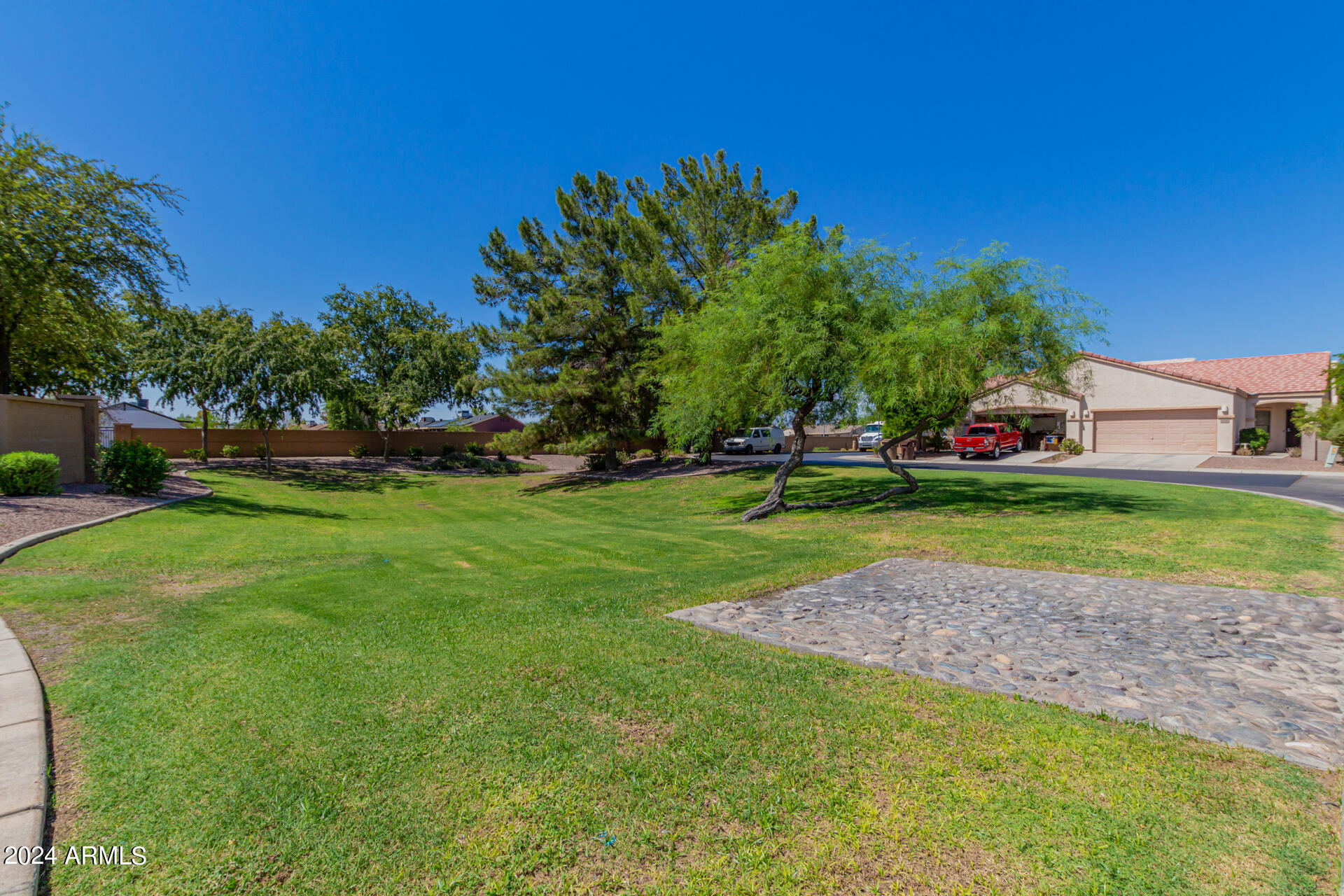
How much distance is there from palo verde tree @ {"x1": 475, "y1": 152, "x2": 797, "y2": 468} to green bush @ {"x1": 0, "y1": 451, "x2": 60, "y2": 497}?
47.6 feet

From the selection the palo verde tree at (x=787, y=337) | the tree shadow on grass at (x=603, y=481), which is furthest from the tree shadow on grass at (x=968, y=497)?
the tree shadow on grass at (x=603, y=481)

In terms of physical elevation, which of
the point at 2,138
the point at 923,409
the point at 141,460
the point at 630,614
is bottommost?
the point at 630,614

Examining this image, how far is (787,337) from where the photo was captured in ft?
41.8

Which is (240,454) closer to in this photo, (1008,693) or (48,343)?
(48,343)

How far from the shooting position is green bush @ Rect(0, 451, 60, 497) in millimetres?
11539

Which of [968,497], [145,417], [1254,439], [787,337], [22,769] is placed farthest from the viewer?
[145,417]

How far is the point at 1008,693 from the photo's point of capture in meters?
4.06

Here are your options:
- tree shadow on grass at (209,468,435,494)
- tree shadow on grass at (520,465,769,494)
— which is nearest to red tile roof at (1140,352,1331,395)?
tree shadow on grass at (520,465,769,494)

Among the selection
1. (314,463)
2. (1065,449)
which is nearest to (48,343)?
(314,463)

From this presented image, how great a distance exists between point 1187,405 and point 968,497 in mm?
24425

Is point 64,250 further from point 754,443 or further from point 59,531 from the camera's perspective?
point 754,443

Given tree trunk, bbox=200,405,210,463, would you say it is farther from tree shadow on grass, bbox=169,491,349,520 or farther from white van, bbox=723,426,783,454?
white van, bbox=723,426,783,454

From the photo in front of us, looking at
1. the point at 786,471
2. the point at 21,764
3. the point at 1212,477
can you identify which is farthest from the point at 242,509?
the point at 1212,477

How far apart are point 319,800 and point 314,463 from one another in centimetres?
3495
